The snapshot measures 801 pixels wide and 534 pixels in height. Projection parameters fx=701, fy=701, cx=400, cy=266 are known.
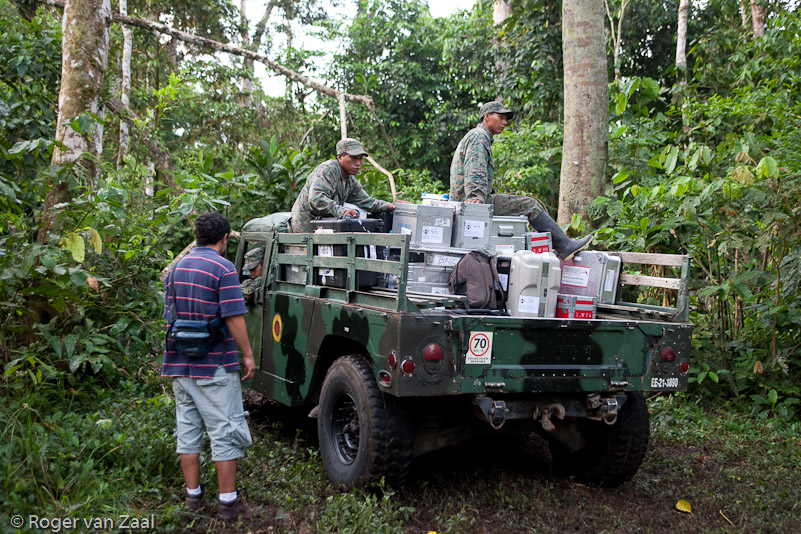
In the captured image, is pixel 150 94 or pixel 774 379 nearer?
pixel 774 379

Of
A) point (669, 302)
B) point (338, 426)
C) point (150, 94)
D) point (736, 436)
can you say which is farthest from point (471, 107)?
point (338, 426)

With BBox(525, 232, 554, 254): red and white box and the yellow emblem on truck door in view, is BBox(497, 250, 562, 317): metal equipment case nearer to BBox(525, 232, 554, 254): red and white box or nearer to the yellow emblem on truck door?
BBox(525, 232, 554, 254): red and white box

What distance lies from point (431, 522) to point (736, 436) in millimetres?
3220

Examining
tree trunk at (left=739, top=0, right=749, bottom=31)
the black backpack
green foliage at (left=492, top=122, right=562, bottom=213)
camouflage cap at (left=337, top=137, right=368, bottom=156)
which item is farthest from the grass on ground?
tree trunk at (left=739, top=0, right=749, bottom=31)

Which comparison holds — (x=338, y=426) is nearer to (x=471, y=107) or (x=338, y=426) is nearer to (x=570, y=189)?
(x=570, y=189)

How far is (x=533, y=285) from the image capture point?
4.32 meters

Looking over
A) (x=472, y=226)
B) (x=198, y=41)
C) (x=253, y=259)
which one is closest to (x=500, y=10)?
(x=198, y=41)

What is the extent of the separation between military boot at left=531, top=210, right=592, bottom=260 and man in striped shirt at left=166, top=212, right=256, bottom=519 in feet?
9.61

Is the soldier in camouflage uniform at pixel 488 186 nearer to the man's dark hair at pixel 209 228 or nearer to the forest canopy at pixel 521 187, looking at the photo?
the forest canopy at pixel 521 187

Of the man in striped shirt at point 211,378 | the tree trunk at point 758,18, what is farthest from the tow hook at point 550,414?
the tree trunk at point 758,18

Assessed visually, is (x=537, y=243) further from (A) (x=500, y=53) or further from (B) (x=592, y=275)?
(A) (x=500, y=53)

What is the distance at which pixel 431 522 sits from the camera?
13.0 ft

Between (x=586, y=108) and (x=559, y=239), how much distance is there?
281cm

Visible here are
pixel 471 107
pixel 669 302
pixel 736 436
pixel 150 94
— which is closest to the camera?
pixel 736 436
